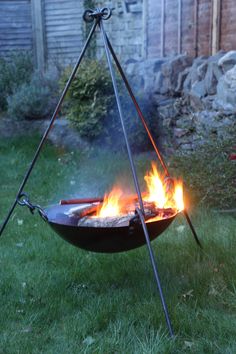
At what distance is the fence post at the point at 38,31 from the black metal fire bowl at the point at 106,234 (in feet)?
31.5

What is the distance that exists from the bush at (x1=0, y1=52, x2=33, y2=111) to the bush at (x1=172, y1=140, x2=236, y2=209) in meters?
5.17

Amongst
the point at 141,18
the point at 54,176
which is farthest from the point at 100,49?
the point at 54,176

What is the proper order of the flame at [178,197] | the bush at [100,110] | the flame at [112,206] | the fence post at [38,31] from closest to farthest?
1. the flame at [112,206]
2. the flame at [178,197]
3. the bush at [100,110]
4. the fence post at [38,31]

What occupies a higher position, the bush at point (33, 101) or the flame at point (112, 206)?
the flame at point (112, 206)

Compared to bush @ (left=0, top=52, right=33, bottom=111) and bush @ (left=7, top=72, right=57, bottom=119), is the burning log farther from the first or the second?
bush @ (left=0, top=52, right=33, bottom=111)

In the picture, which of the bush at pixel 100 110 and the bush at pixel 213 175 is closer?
the bush at pixel 213 175

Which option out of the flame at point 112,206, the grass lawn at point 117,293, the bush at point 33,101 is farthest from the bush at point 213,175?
the bush at point 33,101

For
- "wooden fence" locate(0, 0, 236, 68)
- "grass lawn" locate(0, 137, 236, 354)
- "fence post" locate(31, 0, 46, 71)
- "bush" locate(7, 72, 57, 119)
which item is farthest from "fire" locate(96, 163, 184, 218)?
"fence post" locate(31, 0, 46, 71)

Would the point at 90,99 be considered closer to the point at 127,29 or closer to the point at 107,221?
the point at 127,29

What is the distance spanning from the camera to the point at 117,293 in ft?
10.6

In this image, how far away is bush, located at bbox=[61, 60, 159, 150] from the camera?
24.0 feet

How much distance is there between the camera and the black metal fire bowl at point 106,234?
282 cm

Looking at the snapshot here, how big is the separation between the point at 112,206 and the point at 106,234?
1.79ft

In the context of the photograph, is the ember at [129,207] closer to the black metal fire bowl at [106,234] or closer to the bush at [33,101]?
the black metal fire bowl at [106,234]
